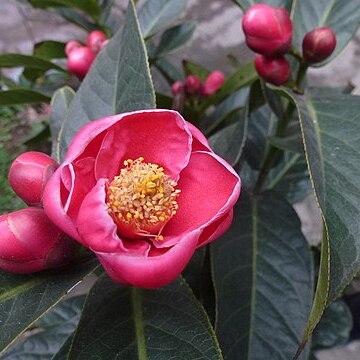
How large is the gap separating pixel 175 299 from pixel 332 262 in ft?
0.59

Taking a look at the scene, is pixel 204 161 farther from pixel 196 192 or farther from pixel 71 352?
pixel 71 352

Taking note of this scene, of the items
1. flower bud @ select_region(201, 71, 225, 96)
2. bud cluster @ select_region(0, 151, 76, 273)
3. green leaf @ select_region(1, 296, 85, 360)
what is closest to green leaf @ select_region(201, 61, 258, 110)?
flower bud @ select_region(201, 71, 225, 96)

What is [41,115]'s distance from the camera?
261 centimetres

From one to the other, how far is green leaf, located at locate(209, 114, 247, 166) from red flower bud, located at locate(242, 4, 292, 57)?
0.10 m

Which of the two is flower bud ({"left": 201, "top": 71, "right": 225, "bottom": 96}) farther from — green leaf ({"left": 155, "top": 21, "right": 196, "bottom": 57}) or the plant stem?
the plant stem

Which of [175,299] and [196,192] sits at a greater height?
[196,192]

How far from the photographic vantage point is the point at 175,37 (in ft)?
4.25

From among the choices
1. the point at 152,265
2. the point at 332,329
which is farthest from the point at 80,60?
the point at 332,329

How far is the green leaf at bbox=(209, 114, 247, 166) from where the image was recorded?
79cm

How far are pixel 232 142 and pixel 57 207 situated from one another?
391 mm

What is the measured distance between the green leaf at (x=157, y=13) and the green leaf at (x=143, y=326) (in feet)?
2.41

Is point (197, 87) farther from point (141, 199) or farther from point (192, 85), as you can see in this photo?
point (141, 199)

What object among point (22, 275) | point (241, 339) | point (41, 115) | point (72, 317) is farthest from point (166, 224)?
point (41, 115)

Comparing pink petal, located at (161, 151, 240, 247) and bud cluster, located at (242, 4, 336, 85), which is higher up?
bud cluster, located at (242, 4, 336, 85)
